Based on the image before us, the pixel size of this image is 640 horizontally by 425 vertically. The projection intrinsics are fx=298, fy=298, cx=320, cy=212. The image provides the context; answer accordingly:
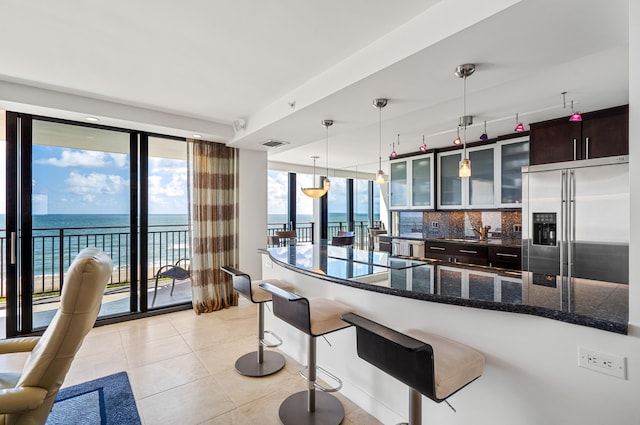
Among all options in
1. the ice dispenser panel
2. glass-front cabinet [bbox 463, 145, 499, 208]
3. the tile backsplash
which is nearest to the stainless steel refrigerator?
the ice dispenser panel

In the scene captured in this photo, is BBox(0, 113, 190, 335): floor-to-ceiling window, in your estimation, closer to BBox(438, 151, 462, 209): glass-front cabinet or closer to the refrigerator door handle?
BBox(438, 151, 462, 209): glass-front cabinet

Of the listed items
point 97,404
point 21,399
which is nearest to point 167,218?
point 97,404

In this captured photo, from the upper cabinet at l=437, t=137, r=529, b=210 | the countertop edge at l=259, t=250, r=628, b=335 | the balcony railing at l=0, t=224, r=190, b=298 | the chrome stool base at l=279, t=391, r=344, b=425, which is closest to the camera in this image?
the countertop edge at l=259, t=250, r=628, b=335

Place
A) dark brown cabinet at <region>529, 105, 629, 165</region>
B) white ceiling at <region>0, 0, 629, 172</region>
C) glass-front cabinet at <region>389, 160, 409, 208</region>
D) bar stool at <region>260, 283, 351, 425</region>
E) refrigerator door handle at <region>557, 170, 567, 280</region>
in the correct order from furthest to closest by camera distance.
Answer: glass-front cabinet at <region>389, 160, 409, 208</region>
refrigerator door handle at <region>557, 170, 567, 280</region>
dark brown cabinet at <region>529, 105, 629, 165</region>
bar stool at <region>260, 283, 351, 425</region>
white ceiling at <region>0, 0, 629, 172</region>

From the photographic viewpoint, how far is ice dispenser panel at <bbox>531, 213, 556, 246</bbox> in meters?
3.30

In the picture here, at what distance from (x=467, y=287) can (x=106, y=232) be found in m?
4.57

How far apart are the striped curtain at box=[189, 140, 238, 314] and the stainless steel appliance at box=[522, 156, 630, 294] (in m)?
3.77

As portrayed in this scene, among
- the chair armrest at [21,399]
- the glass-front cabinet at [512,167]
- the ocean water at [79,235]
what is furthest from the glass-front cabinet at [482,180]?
the chair armrest at [21,399]

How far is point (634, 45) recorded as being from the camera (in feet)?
3.58

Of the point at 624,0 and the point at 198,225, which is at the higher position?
the point at 624,0

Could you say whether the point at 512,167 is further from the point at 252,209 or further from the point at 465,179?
the point at 252,209

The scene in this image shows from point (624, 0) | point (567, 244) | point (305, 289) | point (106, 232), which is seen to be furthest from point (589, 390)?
point (106, 232)

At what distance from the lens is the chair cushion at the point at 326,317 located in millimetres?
1787

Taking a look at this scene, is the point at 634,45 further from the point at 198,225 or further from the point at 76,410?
the point at 198,225
